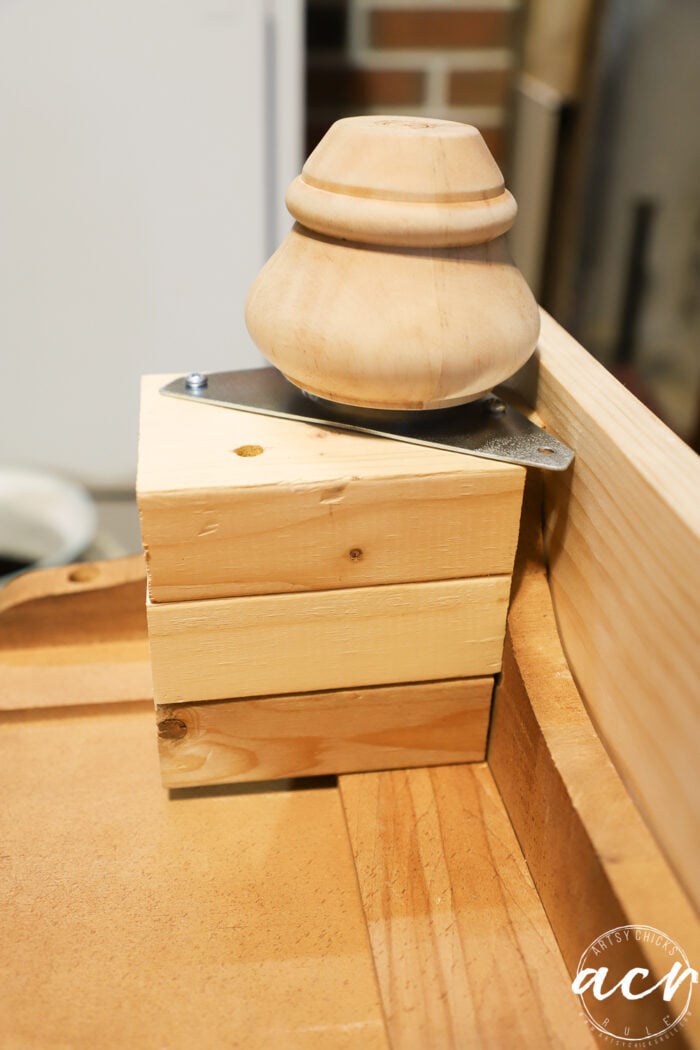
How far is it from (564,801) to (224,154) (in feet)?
2.45

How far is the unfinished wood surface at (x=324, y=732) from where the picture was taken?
1.53 ft

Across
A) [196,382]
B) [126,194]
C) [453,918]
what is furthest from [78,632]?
[126,194]

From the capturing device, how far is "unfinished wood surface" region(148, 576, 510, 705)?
1.43 ft

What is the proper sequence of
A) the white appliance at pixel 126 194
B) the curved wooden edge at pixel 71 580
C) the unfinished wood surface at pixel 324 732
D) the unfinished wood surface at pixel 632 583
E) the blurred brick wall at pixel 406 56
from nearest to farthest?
the unfinished wood surface at pixel 632 583, the unfinished wood surface at pixel 324 732, the curved wooden edge at pixel 71 580, the white appliance at pixel 126 194, the blurred brick wall at pixel 406 56

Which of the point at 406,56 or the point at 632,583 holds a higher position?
the point at 406,56

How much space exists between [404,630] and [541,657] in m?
0.07

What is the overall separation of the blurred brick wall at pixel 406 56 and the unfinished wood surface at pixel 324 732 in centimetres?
83

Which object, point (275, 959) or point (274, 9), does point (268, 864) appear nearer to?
point (275, 959)

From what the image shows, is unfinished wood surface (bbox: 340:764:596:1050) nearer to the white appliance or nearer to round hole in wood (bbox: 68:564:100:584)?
round hole in wood (bbox: 68:564:100:584)

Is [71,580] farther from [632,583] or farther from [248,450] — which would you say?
[632,583]

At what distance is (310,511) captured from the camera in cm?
42

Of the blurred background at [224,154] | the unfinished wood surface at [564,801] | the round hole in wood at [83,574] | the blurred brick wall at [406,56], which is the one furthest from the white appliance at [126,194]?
the unfinished wood surface at [564,801]

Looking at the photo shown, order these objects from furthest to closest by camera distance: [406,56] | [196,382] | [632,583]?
[406,56], [196,382], [632,583]

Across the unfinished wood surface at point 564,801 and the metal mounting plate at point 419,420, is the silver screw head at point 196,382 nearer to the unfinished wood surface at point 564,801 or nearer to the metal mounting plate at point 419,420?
the metal mounting plate at point 419,420
